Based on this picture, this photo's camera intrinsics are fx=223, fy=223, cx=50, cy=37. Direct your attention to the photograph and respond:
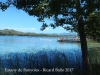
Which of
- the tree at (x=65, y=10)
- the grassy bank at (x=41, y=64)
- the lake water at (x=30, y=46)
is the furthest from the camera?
the lake water at (x=30, y=46)

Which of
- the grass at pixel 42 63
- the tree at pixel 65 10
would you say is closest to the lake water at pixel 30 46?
the grass at pixel 42 63

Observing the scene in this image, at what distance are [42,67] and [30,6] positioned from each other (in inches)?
96.4

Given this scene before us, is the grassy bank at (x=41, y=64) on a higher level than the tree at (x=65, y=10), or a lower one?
lower

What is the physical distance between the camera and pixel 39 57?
26.8ft

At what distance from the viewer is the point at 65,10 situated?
6.25 metres

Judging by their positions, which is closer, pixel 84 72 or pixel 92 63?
pixel 84 72

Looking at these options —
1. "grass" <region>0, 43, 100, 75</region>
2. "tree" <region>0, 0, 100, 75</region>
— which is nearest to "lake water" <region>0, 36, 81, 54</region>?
"grass" <region>0, 43, 100, 75</region>

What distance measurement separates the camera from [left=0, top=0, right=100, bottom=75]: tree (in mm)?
5707

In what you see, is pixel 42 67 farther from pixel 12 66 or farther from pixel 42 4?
pixel 42 4

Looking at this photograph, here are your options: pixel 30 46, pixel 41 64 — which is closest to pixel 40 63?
pixel 41 64

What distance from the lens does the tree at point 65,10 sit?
5707 millimetres

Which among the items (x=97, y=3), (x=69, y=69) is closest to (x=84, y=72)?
(x=69, y=69)

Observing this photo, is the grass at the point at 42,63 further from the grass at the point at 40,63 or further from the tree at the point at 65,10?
the tree at the point at 65,10

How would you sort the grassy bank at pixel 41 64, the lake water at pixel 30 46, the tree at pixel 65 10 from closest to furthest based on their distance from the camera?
the tree at pixel 65 10 < the grassy bank at pixel 41 64 < the lake water at pixel 30 46
